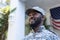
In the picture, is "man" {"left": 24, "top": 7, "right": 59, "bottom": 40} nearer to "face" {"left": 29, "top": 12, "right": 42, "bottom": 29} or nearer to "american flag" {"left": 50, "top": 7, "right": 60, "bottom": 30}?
"face" {"left": 29, "top": 12, "right": 42, "bottom": 29}

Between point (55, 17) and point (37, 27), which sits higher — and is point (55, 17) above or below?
above

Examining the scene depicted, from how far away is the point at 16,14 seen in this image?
3.54 meters

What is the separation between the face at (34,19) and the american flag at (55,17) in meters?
1.89

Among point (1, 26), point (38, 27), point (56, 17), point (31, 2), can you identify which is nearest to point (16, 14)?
point (1, 26)

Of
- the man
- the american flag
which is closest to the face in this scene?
the man

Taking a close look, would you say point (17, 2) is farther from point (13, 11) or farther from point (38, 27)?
point (38, 27)

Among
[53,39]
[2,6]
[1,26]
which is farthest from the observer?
[2,6]

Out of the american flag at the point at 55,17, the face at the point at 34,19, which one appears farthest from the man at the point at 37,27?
the american flag at the point at 55,17

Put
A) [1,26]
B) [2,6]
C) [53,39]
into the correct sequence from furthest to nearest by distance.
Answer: [2,6] < [1,26] < [53,39]

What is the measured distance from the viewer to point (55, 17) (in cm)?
391

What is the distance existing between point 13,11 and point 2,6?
382 mm

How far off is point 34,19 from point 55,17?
1.98 m

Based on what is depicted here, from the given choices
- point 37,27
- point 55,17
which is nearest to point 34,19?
point 37,27

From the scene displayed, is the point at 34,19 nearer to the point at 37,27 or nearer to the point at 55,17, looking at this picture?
the point at 37,27
